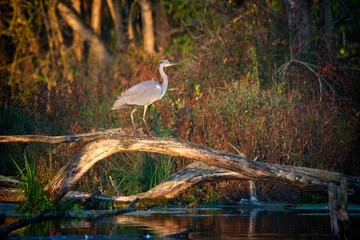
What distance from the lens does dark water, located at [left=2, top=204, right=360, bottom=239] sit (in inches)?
384

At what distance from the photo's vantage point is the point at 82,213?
38.2 feet

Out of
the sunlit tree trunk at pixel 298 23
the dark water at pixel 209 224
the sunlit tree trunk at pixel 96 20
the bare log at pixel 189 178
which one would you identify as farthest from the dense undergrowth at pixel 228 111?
the sunlit tree trunk at pixel 96 20

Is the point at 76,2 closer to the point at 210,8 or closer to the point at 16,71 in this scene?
the point at 16,71

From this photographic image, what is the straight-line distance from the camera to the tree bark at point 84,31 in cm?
2612

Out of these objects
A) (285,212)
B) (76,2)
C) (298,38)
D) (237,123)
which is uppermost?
(76,2)

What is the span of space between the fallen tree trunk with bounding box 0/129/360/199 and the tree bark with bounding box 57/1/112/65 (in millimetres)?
14898

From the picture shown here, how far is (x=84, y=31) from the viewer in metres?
26.3

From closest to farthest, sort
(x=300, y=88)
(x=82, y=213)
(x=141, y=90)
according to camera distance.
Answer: (x=82, y=213) < (x=141, y=90) < (x=300, y=88)

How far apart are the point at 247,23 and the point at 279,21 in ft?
2.10

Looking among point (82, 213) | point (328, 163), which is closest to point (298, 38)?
point (328, 163)

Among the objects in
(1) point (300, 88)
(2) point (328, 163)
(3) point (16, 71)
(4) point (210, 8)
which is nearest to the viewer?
(2) point (328, 163)

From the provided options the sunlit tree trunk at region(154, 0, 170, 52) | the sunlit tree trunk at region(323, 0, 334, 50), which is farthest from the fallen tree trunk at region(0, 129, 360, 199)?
the sunlit tree trunk at region(154, 0, 170, 52)

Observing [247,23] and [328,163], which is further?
[247,23]

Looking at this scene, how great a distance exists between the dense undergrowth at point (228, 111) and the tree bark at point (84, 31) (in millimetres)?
8834
